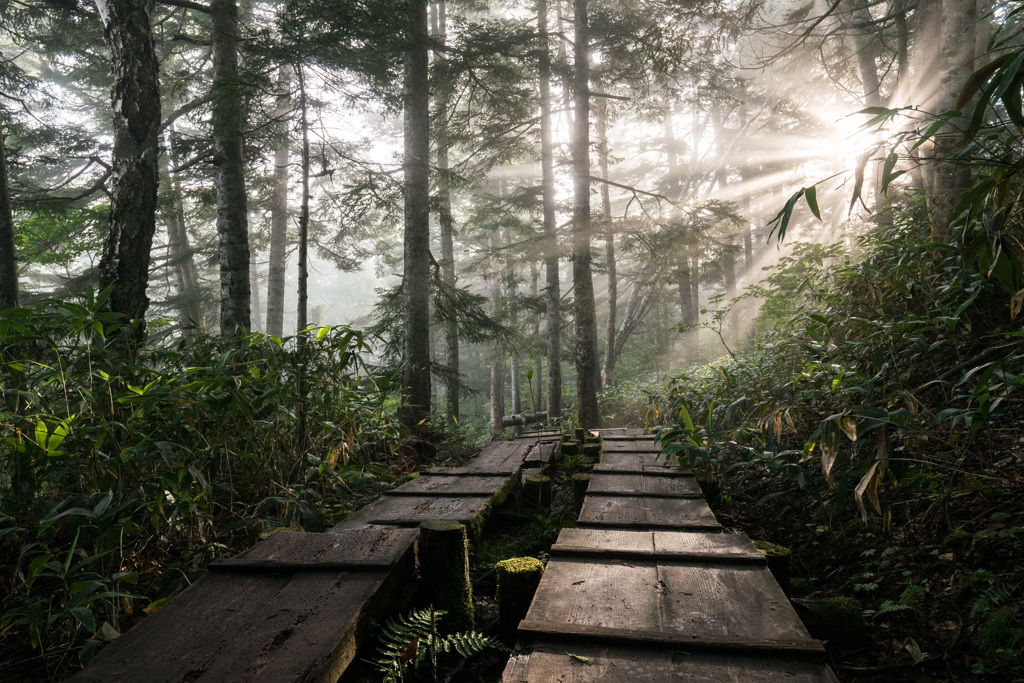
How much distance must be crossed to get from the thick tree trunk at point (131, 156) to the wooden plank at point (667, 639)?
501 centimetres

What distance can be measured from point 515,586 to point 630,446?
11.1 feet

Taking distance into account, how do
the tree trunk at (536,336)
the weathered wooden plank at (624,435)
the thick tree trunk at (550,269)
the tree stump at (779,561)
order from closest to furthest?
the tree stump at (779,561) → the weathered wooden plank at (624,435) → the thick tree trunk at (550,269) → the tree trunk at (536,336)

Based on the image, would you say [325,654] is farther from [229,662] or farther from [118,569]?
[118,569]

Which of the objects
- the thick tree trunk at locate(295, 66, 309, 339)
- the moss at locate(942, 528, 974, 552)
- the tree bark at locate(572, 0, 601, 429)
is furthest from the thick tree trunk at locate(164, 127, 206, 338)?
the moss at locate(942, 528, 974, 552)

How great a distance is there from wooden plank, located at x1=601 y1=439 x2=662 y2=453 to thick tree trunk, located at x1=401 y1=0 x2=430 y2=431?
8.91 ft

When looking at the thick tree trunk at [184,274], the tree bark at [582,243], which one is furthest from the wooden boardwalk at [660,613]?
the thick tree trunk at [184,274]

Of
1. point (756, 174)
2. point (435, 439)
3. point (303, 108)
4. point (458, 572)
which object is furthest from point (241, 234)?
point (756, 174)

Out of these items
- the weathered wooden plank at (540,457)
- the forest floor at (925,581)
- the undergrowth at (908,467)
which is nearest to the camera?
the forest floor at (925,581)

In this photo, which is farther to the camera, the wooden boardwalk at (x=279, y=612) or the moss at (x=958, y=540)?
the moss at (x=958, y=540)

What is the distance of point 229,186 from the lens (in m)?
7.07

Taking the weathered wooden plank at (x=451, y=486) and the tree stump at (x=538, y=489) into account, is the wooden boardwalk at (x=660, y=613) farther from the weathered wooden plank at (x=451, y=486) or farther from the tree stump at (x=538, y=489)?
the tree stump at (x=538, y=489)

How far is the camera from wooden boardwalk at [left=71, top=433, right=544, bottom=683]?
1.52 meters

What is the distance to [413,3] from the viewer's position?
7.63m

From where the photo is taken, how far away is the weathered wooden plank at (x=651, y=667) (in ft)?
4.81
